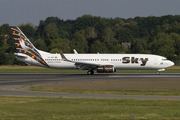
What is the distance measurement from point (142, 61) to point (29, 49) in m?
22.7

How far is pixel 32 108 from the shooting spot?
66.7 feet

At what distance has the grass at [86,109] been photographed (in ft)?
56.6

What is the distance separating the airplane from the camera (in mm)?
54875

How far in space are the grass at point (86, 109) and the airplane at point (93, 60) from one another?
29679 mm

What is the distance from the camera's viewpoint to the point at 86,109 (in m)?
20.2

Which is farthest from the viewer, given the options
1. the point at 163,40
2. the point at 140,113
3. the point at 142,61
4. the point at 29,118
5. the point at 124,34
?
the point at 124,34

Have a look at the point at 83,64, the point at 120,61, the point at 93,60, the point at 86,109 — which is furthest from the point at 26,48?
the point at 86,109

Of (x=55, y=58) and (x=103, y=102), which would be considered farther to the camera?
(x=55, y=58)

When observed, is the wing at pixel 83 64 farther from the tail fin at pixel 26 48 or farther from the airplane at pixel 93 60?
the tail fin at pixel 26 48

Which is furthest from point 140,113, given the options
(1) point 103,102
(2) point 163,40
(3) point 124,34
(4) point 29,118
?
(3) point 124,34

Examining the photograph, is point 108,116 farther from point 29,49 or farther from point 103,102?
point 29,49

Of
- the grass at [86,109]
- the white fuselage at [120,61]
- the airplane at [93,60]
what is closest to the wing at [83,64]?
the airplane at [93,60]

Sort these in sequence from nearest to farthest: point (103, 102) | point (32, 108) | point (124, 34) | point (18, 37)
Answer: point (32, 108)
point (103, 102)
point (18, 37)
point (124, 34)

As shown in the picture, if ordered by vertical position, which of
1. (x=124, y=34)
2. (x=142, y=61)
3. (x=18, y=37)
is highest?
(x=124, y=34)
